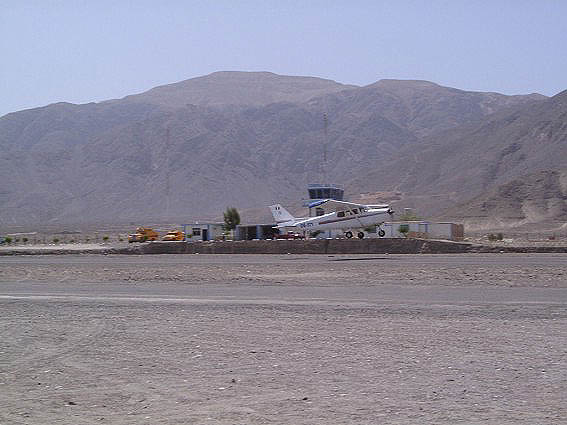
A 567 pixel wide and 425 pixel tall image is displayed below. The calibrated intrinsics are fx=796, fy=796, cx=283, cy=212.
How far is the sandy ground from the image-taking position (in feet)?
32.0

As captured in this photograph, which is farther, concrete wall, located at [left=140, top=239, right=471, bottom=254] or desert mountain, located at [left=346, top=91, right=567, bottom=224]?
desert mountain, located at [left=346, top=91, right=567, bottom=224]

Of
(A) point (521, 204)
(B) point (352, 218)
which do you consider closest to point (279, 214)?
(B) point (352, 218)

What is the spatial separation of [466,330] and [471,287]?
9785 millimetres

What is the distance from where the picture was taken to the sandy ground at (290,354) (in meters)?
9.76

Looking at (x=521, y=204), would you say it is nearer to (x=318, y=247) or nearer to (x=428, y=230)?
(x=428, y=230)

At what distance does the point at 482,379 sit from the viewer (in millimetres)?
11266

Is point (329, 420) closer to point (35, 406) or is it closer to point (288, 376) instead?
point (288, 376)

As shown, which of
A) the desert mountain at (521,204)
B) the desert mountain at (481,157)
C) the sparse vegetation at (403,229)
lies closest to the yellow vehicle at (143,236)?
the sparse vegetation at (403,229)

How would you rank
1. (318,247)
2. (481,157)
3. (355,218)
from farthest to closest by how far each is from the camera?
(481,157)
(355,218)
(318,247)

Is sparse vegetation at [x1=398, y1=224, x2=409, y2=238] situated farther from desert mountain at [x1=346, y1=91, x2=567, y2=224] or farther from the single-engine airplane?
desert mountain at [x1=346, y1=91, x2=567, y2=224]

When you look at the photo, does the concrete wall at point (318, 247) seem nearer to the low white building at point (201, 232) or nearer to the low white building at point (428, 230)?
the low white building at point (428, 230)

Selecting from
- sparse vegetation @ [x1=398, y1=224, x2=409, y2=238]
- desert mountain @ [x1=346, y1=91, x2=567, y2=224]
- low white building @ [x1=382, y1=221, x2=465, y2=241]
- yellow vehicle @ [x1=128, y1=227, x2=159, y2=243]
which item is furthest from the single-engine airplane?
desert mountain @ [x1=346, y1=91, x2=567, y2=224]

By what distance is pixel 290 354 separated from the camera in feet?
44.5

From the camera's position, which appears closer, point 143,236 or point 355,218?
point 355,218
